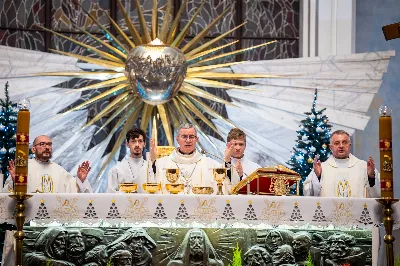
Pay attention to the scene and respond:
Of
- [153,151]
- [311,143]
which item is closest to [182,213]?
[153,151]

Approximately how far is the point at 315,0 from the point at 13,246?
24.1 feet

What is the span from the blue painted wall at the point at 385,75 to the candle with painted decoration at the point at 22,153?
702 centimetres

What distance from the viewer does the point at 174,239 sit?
9086 mm

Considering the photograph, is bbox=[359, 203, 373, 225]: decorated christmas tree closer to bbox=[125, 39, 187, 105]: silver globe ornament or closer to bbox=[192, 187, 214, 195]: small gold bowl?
bbox=[192, 187, 214, 195]: small gold bowl

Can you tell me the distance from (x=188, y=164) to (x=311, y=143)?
2925 millimetres

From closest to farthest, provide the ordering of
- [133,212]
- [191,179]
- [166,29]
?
1. [133,212]
2. [191,179]
3. [166,29]

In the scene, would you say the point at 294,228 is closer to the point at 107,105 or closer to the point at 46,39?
the point at 107,105

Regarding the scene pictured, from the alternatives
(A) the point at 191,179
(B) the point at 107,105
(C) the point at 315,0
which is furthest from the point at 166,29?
(A) the point at 191,179

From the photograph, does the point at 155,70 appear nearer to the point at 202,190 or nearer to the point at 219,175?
the point at 219,175

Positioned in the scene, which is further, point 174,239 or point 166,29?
point 166,29

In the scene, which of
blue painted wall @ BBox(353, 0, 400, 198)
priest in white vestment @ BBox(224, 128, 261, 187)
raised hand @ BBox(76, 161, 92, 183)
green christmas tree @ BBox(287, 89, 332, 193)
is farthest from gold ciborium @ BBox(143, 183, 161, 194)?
blue painted wall @ BBox(353, 0, 400, 198)

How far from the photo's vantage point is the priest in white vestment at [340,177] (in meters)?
10.3

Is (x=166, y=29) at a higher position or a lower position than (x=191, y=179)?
higher

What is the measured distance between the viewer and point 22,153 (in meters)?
8.55
